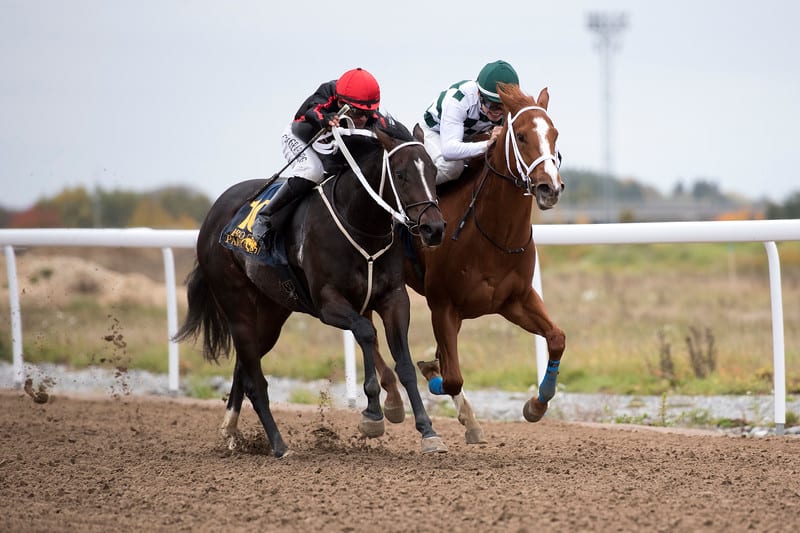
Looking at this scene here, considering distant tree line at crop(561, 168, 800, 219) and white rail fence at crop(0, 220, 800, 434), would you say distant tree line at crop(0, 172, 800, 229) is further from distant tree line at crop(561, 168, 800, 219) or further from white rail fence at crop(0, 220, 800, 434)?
white rail fence at crop(0, 220, 800, 434)

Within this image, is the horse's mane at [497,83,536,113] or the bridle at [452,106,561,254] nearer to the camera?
the bridle at [452,106,561,254]

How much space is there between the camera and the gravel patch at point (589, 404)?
727 centimetres

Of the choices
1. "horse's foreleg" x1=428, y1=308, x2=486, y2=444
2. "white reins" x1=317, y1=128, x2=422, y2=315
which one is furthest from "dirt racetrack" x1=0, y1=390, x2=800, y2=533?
"white reins" x1=317, y1=128, x2=422, y2=315

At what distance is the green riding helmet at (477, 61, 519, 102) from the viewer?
234 inches

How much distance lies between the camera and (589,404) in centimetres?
831

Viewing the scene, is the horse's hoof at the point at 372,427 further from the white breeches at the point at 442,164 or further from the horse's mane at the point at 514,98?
the horse's mane at the point at 514,98

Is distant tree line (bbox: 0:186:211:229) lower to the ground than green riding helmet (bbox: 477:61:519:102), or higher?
lower

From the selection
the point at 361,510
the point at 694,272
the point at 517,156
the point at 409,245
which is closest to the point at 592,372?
the point at 409,245

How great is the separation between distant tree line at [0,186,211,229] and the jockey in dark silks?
16.2 m

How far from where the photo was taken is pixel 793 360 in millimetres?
9297

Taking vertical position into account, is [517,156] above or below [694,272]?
above

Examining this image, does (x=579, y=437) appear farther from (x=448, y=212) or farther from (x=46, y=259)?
(x=46, y=259)

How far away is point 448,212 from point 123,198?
89.6ft

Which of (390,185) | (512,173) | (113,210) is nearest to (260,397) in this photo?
(390,185)
